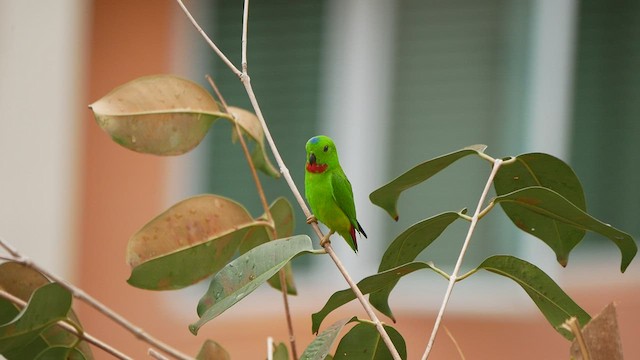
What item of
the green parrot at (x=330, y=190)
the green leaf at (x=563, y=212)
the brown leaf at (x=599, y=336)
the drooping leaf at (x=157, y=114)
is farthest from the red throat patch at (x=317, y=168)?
the brown leaf at (x=599, y=336)

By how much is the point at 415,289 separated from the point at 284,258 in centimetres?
369

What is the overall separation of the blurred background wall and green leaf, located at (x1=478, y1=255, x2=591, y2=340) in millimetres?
2998

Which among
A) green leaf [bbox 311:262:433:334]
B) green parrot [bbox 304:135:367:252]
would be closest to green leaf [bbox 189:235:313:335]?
green leaf [bbox 311:262:433:334]

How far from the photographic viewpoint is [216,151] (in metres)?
5.52

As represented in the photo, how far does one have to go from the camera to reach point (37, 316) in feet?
4.13

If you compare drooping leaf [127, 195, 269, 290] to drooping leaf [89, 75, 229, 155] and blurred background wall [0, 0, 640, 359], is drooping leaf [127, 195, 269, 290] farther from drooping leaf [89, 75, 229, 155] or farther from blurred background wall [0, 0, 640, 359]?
blurred background wall [0, 0, 640, 359]

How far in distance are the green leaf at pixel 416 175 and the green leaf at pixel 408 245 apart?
0.21 ft

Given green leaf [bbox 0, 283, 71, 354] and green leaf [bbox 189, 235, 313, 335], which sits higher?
green leaf [bbox 189, 235, 313, 335]

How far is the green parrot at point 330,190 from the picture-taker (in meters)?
2.23

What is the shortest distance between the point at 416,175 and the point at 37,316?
527 mm

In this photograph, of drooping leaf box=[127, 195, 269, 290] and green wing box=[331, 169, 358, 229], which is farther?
green wing box=[331, 169, 358, 229]

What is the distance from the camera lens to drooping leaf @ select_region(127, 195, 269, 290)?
5.01ft

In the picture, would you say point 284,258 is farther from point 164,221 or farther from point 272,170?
point 272,170

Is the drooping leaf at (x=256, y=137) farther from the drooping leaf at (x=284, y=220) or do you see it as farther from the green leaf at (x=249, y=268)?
the green leaf at (x=249, y=268)
